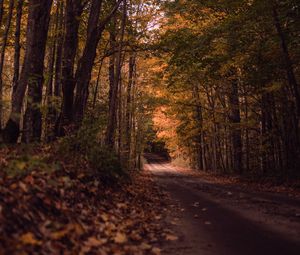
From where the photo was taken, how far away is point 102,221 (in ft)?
19.9

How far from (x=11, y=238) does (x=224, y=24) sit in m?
13.9

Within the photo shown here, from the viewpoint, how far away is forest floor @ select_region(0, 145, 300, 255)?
13.7ft

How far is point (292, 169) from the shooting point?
16.8 m

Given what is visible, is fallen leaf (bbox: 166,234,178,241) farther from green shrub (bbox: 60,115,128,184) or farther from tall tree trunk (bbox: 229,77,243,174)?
tall tree trunk (bbox: 229,77,243,174)

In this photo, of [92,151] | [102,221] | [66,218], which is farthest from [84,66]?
[66,218]

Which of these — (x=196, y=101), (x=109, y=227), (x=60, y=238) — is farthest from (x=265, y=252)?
(x=196, y=101)

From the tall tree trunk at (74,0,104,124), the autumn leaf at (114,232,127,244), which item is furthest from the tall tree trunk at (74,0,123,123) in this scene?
the autumn leaf at (114,232,127,244)

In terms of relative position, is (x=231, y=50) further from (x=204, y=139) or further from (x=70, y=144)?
(x=204, y=139)

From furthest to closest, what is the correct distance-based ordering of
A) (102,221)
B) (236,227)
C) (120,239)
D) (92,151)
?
(92,151), (236,227), (102,221), (120,239)

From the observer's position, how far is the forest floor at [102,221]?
13.7 feet

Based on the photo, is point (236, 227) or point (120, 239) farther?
point (236, 227)

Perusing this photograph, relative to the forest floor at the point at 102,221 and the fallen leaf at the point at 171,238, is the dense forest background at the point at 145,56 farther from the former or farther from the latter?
the fallen leaf at the point at 171,238

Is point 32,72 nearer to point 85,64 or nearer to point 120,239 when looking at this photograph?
point 85,64

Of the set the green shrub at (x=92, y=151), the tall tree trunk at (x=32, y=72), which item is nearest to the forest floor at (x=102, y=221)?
the green shrub at (x=92, y=151)
